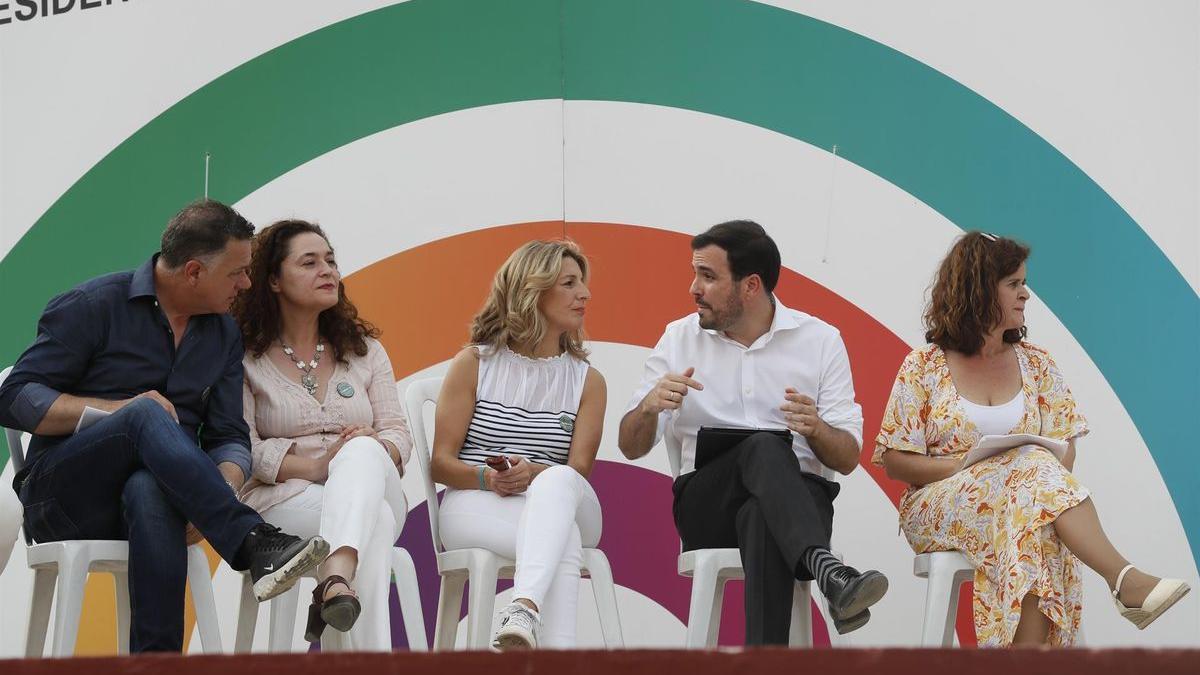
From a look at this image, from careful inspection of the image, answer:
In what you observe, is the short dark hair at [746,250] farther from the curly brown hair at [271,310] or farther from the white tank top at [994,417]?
the curly brown hair at [271,310]

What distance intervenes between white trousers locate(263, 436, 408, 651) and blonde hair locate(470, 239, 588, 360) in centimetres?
54

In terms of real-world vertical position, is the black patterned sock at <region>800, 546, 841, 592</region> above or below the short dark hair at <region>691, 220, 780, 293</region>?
below

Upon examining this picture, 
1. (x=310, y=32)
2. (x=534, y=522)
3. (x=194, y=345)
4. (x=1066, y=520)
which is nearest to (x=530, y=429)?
(x=534, y=522)

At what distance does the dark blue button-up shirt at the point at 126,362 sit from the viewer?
311 centimetres

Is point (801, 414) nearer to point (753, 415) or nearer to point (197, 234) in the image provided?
point (753, 415)

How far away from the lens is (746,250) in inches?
143

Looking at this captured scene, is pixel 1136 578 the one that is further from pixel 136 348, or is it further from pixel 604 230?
pixel 136 348

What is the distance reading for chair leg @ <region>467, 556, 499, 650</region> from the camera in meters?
3.16

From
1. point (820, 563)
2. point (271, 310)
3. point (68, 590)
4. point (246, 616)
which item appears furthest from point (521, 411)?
point (68, 590)

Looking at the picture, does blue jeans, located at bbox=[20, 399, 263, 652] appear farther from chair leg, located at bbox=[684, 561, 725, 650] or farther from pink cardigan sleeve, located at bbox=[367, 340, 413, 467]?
chair leg, located at bbox=[684, 561, 725, 650]

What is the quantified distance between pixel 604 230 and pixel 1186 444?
177cm

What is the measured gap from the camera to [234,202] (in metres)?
4.44

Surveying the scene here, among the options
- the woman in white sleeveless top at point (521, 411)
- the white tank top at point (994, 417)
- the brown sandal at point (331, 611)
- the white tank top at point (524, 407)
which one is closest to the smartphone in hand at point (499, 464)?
the woman in white sleeveless top at point (521, 411)

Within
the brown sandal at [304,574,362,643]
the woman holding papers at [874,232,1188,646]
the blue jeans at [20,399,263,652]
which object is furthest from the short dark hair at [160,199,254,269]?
the woman holding papers at [874,232,1188,646]
